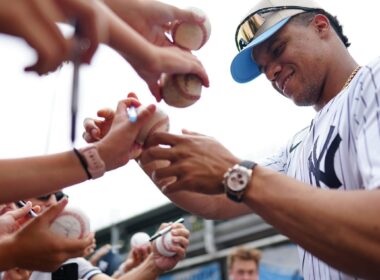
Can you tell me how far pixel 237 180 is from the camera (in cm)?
211

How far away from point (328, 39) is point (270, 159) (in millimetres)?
833

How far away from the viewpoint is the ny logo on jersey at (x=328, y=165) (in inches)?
94.3

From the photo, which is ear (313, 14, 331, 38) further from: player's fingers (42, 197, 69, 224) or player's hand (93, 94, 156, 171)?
player's fingers (42, 197, 69, 224)

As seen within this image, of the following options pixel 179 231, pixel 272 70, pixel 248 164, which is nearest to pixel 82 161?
pixel 248 164

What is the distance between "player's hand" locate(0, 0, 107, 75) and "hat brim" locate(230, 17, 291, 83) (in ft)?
6.90

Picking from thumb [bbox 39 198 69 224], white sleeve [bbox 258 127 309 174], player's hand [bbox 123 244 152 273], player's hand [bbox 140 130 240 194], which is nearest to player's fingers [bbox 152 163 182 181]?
player's hand [bbox 140 130 240 194]

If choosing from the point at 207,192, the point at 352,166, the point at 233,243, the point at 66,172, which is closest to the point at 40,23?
the point at 207,192

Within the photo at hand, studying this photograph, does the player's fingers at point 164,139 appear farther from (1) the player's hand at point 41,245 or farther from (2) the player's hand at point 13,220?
(2) the player's hand at point 13,220

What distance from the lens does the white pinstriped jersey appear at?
208 cm

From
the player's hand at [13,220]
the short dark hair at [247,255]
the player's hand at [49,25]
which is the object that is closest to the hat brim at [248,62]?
the player's hand at [13,220]

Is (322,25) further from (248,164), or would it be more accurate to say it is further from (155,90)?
(248,164)

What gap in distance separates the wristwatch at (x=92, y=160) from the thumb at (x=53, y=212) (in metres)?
0.23

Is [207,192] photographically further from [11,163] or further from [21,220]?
[21,220]

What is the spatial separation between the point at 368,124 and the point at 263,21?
1434 mm
